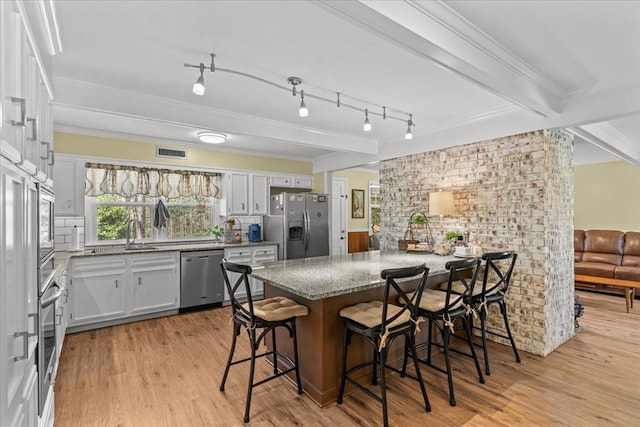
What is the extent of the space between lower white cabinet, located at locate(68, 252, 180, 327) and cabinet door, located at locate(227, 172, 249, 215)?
1.27 m

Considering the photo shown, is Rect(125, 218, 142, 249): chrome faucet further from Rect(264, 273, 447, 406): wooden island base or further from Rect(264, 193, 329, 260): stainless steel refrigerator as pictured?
Rect(264, 273, 447, 406): wooden island base

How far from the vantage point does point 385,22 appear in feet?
5.38

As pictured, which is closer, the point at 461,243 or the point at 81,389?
the point at 81,389

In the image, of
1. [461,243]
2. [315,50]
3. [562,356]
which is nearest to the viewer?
[315,50]

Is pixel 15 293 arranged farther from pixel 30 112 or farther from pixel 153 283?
pixel 153 283

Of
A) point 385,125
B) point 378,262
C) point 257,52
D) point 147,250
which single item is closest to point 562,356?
point 378,262

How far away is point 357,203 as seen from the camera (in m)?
8.01

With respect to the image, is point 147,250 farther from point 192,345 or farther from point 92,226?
point 192,345

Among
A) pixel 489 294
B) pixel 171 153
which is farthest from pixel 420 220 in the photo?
pixel 171 153

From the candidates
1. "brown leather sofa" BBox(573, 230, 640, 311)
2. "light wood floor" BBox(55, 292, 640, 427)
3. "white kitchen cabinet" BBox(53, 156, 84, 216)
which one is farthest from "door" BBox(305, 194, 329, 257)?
"brown leather sofa" BBox(573, 230, 640, 311)

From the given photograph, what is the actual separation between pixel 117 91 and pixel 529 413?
163 inches

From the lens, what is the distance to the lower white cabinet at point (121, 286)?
3.78m

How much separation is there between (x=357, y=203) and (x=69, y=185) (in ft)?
18.4

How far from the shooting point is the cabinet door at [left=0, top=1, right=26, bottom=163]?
1078 mm
